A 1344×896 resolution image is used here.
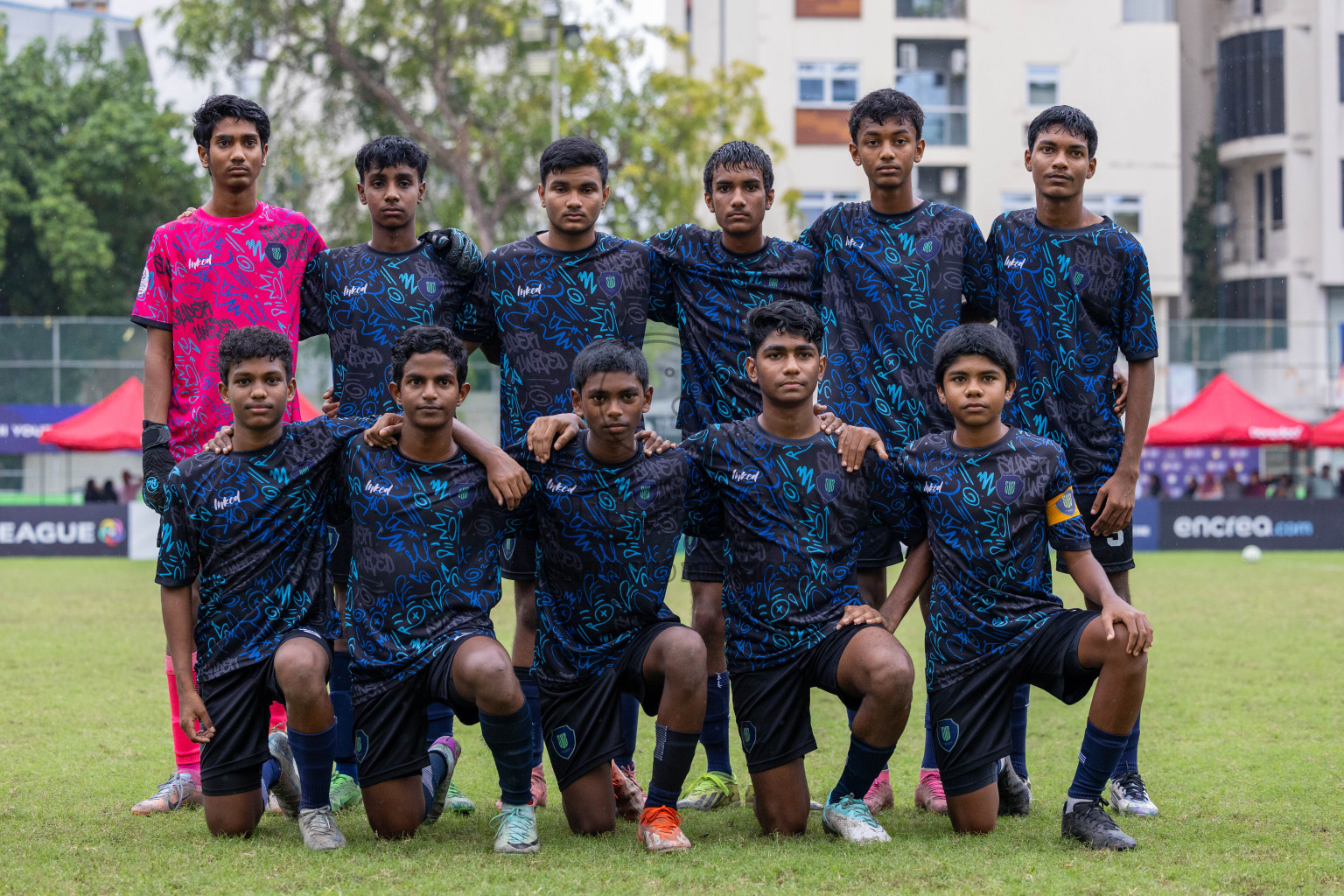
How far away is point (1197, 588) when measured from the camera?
1367cm

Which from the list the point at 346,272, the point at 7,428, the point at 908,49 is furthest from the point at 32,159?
the point at 346,272

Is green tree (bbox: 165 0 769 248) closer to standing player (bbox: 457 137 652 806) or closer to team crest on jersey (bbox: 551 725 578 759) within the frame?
standing player (bbox: 457 137 652 806)

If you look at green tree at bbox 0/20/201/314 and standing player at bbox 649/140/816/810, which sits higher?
green tree at bbox 0/20/201/314

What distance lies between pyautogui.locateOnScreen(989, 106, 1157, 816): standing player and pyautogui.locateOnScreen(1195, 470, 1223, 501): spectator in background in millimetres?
22153

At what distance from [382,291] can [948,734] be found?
248 cm

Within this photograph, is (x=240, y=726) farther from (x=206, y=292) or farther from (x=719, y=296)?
(x=719, y=296)

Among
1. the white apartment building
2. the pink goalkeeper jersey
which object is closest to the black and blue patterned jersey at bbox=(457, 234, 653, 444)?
the pink goalkeeper jersey

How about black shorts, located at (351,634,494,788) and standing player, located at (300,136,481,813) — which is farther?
standing player, located at (300,136,481,813)

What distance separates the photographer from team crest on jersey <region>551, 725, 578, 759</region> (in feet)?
13.8

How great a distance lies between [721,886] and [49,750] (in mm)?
3582

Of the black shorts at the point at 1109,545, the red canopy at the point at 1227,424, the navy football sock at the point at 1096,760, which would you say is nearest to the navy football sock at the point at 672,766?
the navy football sock at the point at 1096,760

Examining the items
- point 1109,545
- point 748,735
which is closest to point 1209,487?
point 1109,545

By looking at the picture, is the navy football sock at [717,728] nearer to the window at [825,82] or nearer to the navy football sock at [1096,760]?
the navy football sock at [1096,760]

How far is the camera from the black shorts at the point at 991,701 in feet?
13.4
